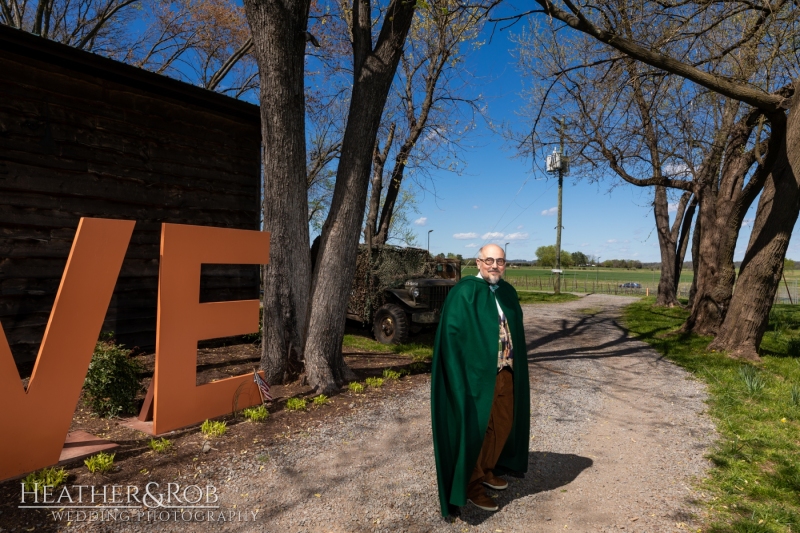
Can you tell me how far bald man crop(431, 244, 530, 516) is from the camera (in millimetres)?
3393

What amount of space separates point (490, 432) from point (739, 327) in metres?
7.74

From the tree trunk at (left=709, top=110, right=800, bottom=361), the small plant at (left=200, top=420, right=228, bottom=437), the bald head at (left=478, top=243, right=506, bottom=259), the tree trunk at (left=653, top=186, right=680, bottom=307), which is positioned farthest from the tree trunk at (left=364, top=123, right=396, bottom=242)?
the bald head at (left=478, top=243, right=506, bottom=259)

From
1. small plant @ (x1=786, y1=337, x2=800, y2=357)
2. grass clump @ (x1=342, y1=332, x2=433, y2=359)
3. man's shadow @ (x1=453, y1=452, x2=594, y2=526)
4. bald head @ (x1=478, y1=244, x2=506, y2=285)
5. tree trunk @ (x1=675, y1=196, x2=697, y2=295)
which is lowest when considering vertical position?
man's shadow @ (x1=453, y1=452, x2=594, y2=526)

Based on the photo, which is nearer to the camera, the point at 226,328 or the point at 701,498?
the point at 701,498

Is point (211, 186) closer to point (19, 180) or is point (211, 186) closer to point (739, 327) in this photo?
point (19, 180)

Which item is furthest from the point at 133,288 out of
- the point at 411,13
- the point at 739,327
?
the point at 739,327

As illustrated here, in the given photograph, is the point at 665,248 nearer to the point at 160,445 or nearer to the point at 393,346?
the point at 393,346

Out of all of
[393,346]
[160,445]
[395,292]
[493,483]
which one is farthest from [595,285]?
[160,445]

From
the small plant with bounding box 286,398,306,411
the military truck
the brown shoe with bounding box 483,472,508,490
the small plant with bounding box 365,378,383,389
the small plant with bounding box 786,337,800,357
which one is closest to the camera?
the brown shoe with bounding box 483,472,508,490

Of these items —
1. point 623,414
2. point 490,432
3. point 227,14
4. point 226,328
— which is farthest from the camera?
point 227,14

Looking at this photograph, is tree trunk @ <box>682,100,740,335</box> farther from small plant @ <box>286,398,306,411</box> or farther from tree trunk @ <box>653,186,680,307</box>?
small plant @ <box>286,398,306,411</box>

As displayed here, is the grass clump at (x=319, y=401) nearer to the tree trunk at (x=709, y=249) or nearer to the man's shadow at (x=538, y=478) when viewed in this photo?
the man's shadow at (x=538, y=478)

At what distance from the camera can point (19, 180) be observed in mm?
6918

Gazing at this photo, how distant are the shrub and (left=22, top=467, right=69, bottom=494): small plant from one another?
5.03 feet
